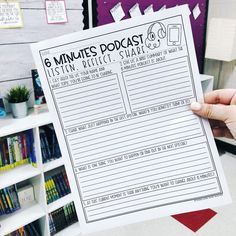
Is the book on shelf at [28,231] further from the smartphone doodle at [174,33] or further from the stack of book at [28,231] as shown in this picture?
the smartphone doodle at [174,33]

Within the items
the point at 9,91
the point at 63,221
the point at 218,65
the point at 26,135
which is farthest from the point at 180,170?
the point at 218,65

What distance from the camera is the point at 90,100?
0.68 meters

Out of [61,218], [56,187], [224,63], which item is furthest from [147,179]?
[224,63]

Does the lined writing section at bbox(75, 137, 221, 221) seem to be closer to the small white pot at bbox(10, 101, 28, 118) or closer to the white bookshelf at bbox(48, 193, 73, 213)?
the small white pot at bbox(10, 101, 28, 118)

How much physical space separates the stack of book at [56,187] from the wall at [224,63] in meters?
1.99

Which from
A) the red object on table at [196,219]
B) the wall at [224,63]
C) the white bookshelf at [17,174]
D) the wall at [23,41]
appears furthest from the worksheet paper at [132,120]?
the wall at [224,63]

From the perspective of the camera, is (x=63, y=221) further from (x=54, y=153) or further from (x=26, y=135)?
(x=26, y=135)

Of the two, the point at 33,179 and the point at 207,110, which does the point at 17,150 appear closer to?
the point at 33,179

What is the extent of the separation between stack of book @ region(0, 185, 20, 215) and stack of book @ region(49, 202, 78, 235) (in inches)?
9.8

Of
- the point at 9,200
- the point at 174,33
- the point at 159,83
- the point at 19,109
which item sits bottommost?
the point at 9,200

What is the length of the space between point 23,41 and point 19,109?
1.36 feet

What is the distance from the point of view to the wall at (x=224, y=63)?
270 centimetres

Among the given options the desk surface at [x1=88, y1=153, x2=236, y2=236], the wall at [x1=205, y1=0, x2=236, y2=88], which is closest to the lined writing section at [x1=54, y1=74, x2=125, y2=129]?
the desk surface at [x1=88, y1=153, x2=236, y2=236]

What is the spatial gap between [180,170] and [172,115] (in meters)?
0.15
